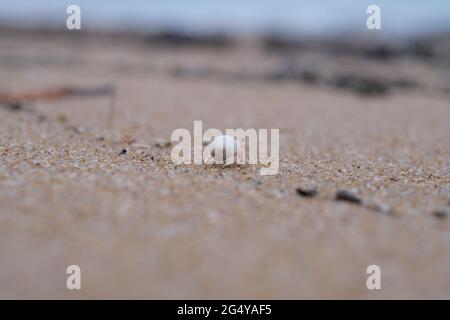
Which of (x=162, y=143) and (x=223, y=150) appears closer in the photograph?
(x=223, y=150)

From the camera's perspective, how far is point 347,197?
4016 millimetres

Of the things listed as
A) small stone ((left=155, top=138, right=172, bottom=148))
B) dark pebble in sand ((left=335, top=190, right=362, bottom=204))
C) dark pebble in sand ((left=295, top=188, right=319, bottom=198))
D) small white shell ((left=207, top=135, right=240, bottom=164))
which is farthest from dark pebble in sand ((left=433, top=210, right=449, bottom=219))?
small stone ((left=155, top=138, right=172, bottom=148))

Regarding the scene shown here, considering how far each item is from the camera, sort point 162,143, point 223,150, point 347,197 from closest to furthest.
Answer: point 347,197
point 223,150
point 162,143

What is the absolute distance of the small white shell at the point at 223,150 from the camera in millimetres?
5016

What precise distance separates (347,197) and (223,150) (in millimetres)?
1502

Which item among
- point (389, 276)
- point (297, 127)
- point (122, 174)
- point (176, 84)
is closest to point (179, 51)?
point (176, 84)

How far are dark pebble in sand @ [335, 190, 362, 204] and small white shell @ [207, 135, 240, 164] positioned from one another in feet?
4.53

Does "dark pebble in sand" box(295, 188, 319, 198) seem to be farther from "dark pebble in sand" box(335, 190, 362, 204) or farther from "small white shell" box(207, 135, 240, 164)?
"small white shell" box(207, 135, 240, 164)

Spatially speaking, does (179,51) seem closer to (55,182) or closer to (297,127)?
(297,127)

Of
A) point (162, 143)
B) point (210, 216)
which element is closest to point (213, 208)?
point (210, 216)

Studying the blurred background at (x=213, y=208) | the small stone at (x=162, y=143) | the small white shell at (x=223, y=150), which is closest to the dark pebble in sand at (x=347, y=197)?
the blurred background at (x=213, y=208)

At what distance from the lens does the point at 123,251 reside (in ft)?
10.2

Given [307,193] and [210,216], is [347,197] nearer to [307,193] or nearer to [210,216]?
[307,193]
